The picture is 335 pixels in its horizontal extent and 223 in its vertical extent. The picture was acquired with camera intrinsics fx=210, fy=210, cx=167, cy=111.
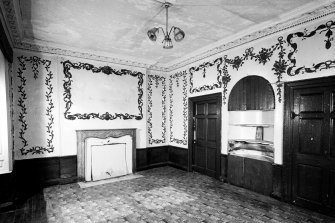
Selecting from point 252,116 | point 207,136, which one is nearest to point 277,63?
point 252,116

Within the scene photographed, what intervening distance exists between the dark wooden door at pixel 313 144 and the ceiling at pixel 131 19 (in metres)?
1.32

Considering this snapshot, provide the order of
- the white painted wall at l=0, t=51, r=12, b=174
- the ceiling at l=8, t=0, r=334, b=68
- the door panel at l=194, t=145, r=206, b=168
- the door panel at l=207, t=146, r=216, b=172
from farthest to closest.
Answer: the door panel at l=194, t=145, r=206, b=168 → the door panel at l=207, t=146, r=216, b=172 → the white painted wall at l=0, t=51, r=12, b=174 → the ceiling at l=8, t=0, r=334, b=68

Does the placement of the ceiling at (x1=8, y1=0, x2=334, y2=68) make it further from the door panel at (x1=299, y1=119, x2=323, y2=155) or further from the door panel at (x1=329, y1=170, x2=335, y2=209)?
the door panel at (x1=329, y1=170, x2=335, y2=209)

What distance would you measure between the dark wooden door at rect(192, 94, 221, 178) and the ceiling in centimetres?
149

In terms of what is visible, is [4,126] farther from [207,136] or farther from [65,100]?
[207,136]

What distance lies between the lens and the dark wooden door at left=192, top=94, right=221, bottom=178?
194 inches

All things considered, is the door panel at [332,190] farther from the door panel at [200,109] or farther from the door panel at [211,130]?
the door panel at [200,109]

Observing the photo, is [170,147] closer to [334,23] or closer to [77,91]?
[77,91]

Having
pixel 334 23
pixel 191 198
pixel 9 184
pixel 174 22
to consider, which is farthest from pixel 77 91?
pixel 334 23

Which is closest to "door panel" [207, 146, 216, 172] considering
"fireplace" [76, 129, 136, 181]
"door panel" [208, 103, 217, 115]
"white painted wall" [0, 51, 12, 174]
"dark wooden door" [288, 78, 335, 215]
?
"door panel" [208, 103, 217, 115]

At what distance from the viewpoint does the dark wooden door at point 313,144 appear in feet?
10.1

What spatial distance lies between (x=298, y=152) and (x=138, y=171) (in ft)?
12.8

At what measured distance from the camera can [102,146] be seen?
5.19m

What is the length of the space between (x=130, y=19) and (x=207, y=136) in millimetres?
3236
